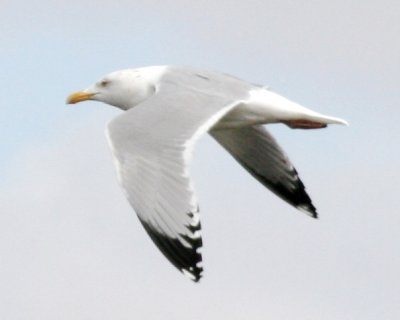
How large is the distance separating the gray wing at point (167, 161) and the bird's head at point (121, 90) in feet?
2.55

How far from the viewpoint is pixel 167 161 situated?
1341 centimetres

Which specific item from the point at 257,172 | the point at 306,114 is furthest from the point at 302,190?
the point at 306,114

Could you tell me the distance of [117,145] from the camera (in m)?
13.6

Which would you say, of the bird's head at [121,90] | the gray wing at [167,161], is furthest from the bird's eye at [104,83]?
the gray wing at [167,161]

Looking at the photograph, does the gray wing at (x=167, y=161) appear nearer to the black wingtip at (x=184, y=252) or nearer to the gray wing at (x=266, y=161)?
the black wingtip at (x=184, y=252)

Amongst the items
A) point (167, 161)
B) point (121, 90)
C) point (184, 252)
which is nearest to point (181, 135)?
point (167, 161)

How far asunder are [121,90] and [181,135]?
195 centimetres

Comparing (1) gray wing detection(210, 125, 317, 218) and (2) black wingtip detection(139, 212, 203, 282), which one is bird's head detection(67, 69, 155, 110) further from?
(2) black wingtip detection(139, 212, 203, 282)

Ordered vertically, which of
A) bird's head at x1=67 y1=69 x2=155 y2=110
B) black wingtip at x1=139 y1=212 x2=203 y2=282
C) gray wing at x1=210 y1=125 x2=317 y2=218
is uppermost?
bird's head at x1=67 y1=69 x2=155 y2=110

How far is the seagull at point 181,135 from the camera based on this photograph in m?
13.0

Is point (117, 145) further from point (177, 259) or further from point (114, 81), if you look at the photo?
point (114, 81)

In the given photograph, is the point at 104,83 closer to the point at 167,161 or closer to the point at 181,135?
the point at 181,135

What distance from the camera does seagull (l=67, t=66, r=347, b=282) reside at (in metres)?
13.0

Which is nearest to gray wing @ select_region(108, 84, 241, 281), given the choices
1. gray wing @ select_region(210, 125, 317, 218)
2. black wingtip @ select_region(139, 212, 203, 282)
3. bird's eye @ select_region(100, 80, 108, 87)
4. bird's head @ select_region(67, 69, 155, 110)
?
black wingtip @ select_region(139, 212, 203, 282)
